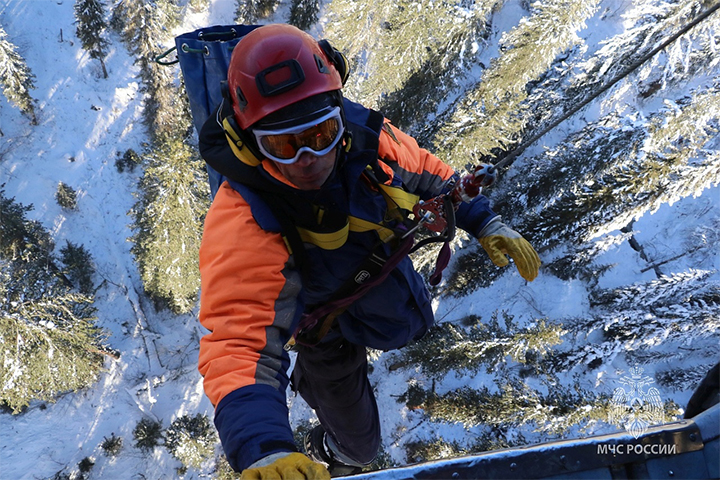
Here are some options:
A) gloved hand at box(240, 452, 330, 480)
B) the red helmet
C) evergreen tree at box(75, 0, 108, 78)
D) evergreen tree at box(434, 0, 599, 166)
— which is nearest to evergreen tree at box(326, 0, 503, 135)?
evergreen tree at box(434, 0, 599, 166)

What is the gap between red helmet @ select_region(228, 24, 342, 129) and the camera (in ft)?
7.75

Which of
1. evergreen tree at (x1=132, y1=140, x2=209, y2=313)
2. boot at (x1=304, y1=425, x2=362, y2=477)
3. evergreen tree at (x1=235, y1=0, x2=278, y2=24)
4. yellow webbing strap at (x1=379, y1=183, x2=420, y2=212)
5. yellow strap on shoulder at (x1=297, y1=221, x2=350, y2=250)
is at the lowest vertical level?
boot at (x1=304, y1=425, x2=362, y2=477)

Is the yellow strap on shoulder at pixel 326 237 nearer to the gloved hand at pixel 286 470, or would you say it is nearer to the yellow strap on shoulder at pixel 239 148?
the yellow strap on shoulder at pixel 239 148

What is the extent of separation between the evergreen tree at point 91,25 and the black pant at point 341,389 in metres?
24.2

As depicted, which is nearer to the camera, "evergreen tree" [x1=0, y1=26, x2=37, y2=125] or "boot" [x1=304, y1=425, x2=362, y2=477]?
"boot" [x1=304, y1=425, x2=362, y2=477]

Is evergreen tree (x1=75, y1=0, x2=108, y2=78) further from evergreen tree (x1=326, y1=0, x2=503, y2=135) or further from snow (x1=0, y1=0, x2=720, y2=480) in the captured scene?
evergreen tree (x1=326, y1=0, x2=503, y2=135)

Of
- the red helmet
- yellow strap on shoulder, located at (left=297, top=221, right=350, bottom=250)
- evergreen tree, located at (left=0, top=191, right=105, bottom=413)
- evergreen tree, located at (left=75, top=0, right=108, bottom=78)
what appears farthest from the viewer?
evergreen tree, located at (left=75, top=0, right=108, bottom=78)

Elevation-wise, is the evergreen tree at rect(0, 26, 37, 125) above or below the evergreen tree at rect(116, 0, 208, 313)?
above

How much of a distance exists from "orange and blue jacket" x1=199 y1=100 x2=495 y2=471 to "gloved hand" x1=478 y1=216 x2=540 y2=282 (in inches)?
22.0

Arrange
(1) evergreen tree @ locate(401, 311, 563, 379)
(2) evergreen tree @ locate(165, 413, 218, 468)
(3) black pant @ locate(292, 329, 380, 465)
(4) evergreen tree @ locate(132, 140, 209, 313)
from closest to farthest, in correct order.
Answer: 1. (3) black pant @ locate(292, 329, 380, 465)
2. (1) evergreen tree @ locate(401, 311, 563, 379)
3. (4) evergreen tree @ locate(132, 140, 209, 313)
4. (2) evergreen tree @ locate(165, 413, 218, 468)

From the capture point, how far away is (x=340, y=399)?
13.6ft

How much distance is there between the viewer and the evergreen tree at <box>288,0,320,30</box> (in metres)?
19.4

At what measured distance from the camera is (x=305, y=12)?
1952 cm

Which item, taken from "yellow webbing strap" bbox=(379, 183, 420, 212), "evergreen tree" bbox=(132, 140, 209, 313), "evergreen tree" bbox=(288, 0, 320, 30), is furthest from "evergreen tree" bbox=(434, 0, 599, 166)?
"evergreen tree" bbox=(288, 0, 320, 30)
